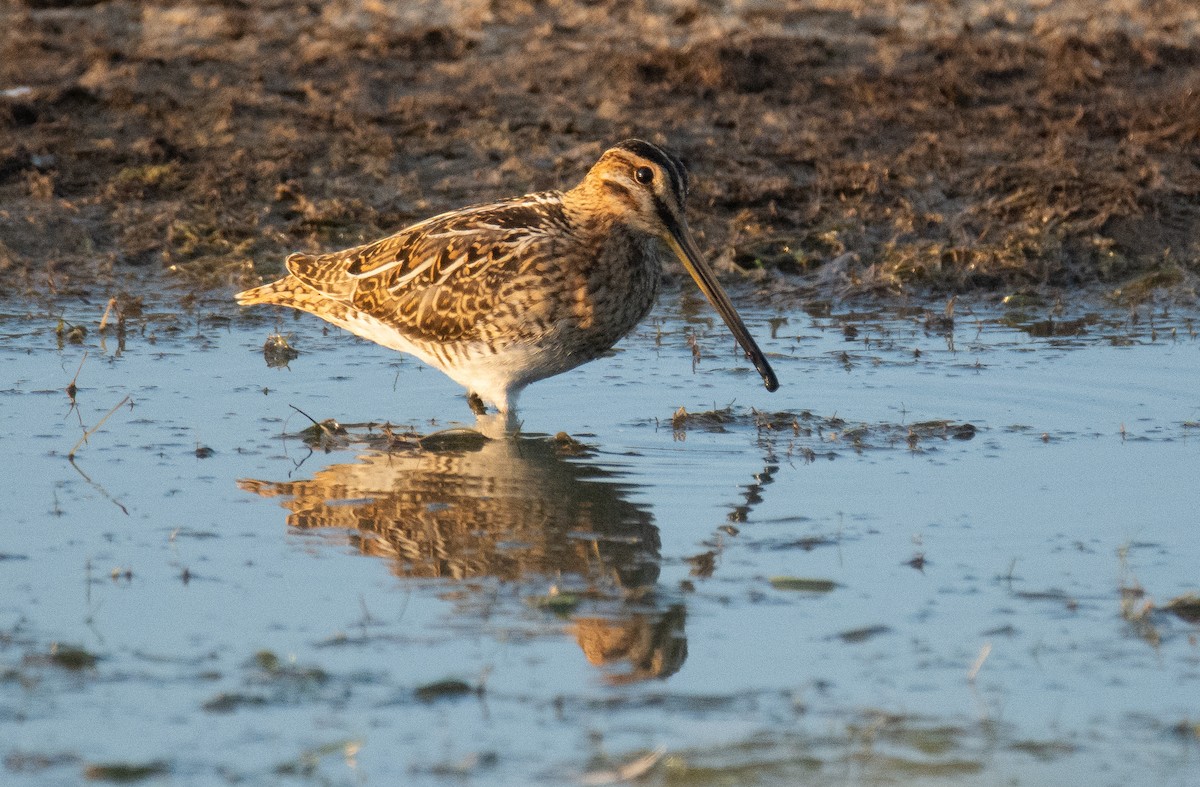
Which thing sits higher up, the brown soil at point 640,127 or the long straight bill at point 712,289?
the brown soil at point 640,127

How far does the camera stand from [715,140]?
37.3ft

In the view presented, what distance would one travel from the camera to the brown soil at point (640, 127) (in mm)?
10289

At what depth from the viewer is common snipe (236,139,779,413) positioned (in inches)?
290

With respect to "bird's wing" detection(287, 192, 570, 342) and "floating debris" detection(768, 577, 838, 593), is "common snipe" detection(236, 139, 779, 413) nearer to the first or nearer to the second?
"bird's wing" detection(287, 192, 570, 342)

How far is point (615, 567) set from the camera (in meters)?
5.72

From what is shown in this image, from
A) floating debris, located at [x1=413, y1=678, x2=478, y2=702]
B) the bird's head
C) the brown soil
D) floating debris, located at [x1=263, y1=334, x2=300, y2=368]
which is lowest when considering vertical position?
floating debris, located at [x1=413, y1=678, x2=478, y2=702]

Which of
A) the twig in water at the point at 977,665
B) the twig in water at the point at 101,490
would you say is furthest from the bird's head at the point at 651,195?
the twig in water at the point at 977,665

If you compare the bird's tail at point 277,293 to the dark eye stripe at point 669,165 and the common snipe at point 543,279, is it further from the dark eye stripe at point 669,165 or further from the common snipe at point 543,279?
the dark eye stripe at point 669,165

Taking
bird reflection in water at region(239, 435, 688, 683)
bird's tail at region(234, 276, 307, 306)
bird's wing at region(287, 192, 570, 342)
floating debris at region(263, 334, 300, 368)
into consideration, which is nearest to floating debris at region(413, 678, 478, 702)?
bird reflection in water at region(239, 435, 688, 683)

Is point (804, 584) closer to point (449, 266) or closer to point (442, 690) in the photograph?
point (442, 690)

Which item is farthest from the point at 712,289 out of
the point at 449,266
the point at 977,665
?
the point at 977,665

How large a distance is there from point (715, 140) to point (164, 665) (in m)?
7.20

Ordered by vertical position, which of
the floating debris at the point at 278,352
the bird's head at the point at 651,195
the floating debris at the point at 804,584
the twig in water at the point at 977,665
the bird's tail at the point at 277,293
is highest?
the bird's head at the point at 651,195

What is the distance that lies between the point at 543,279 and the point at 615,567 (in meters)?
1.96
